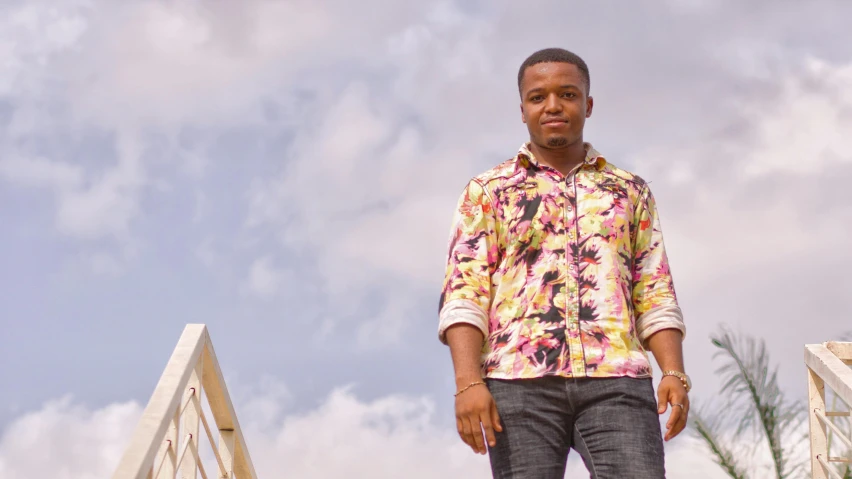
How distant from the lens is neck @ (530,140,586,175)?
2996 millimetres

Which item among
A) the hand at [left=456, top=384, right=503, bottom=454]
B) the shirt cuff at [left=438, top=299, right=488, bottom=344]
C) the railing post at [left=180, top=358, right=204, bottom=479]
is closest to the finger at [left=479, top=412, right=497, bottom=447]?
the hand at [left=456, top=384, right=503, bottom=454]

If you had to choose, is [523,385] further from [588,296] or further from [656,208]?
[656,208]

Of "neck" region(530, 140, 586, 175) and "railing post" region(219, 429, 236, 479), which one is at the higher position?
"neck" region(530, 140, 586, 175)

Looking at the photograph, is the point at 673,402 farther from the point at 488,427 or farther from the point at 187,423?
the point at 187,423

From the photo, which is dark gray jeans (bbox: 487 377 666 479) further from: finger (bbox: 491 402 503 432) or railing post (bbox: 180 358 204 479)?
railing post (bbox: 180 358 204 479)

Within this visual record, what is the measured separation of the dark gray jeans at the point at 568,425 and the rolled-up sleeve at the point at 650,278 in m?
0.25

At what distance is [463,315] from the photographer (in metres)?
2.74

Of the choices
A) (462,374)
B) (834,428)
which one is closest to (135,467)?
(462,374)

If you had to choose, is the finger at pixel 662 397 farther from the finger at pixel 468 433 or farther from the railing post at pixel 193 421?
the railing post at pixel 193 421

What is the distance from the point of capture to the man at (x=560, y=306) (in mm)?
2641

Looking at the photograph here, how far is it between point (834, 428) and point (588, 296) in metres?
1.76

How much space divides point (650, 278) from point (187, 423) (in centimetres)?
176

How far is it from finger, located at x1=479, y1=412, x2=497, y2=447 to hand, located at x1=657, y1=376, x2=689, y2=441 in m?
0.48

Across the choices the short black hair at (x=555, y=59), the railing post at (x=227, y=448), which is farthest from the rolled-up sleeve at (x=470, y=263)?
the railing post at (x=227, y=448)
